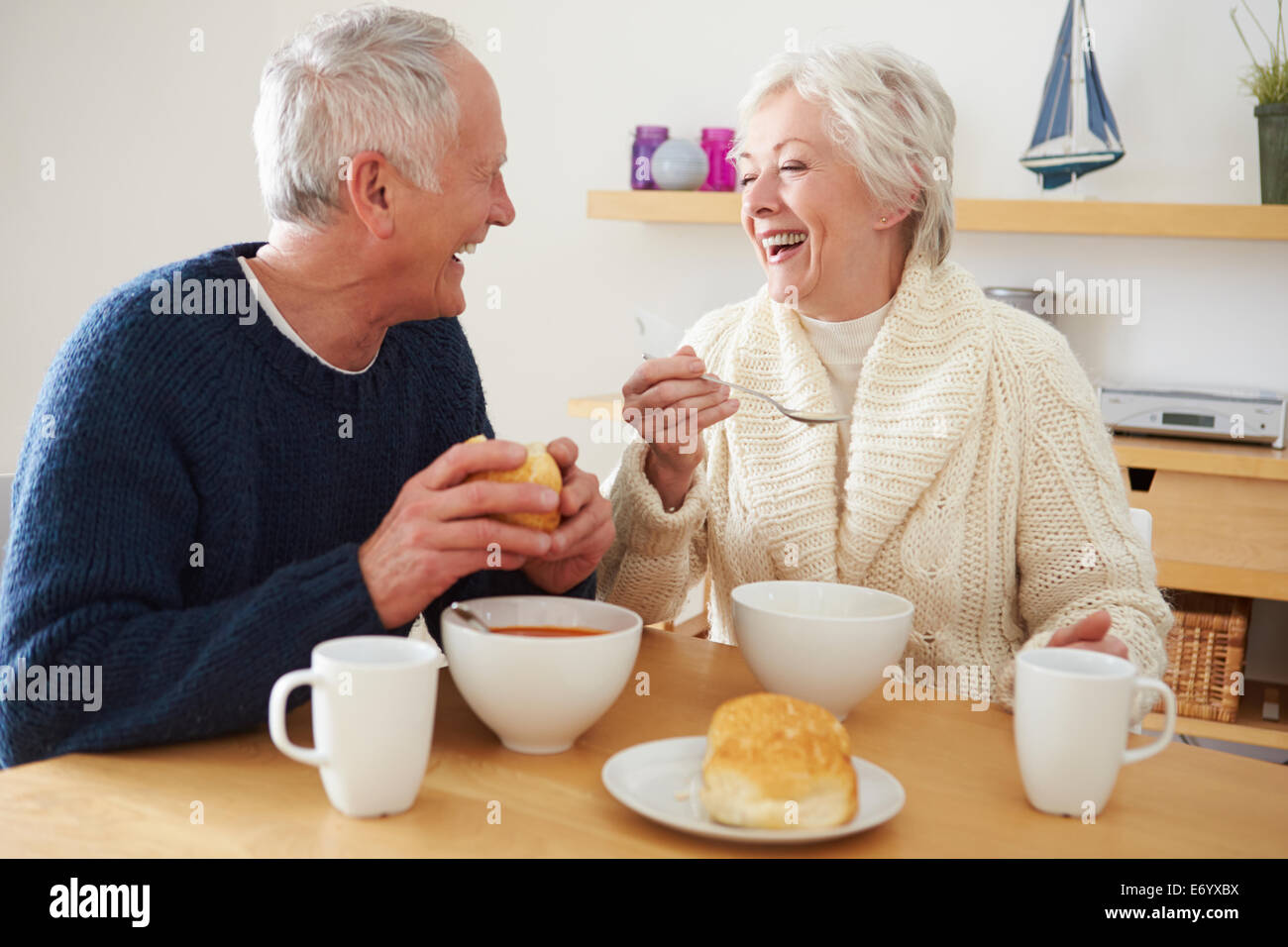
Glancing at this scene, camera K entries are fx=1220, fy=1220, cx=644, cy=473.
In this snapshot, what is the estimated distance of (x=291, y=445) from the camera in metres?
1.22

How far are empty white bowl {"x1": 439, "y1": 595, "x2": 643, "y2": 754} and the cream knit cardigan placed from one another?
483 millimetres

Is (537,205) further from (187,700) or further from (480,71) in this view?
(187,700)

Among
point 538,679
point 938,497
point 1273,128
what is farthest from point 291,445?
point 1273,128

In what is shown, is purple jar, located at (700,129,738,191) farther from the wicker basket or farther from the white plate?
the white plate

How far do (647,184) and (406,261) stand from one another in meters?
2.24

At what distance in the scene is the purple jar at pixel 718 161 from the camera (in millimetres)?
3340

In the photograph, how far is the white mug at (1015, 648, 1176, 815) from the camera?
85 cm

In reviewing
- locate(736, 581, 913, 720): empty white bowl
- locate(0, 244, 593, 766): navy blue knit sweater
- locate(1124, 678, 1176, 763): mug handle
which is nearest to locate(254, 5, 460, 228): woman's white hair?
locate(0, 244, 593, 766): navy blue knit sweater

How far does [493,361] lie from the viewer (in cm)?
387

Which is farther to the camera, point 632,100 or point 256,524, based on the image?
point 632,100

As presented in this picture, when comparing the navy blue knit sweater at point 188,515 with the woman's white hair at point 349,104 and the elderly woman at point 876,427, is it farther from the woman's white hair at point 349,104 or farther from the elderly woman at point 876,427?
the elderly woman at point 876,427

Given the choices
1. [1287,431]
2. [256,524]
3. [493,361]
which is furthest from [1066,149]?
[256,524]

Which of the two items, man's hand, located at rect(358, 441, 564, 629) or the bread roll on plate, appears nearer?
the bread roll on plate

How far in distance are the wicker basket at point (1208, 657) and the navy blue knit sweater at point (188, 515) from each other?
1874mm
